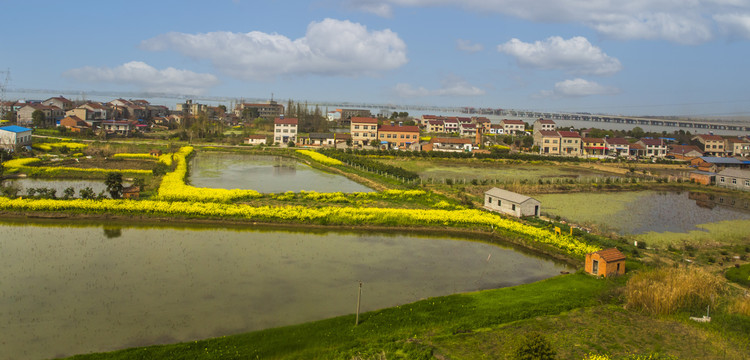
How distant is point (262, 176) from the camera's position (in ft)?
81.3

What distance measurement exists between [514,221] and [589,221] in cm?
305

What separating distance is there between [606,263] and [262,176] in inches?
688

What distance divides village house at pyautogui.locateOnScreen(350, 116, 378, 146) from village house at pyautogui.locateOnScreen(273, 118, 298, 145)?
5.06 metres

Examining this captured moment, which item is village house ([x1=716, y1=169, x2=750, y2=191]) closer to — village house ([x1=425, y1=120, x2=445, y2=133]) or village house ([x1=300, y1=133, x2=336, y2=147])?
village house ([x1=300, y1=133, x2=336, y2=147])

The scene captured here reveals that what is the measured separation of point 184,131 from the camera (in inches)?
1801

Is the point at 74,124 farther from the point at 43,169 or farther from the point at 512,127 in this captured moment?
the point at 512,127

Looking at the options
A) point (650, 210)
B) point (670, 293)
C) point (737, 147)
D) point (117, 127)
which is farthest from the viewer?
point (117, 127)

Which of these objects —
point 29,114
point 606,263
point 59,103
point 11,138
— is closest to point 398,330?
point 606,263

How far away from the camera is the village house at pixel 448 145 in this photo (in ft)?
136

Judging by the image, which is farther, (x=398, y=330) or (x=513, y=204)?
(x=513, y=204)

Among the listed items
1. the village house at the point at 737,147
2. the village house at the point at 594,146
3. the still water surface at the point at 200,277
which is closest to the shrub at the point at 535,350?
the still water surface at the point at 200,277

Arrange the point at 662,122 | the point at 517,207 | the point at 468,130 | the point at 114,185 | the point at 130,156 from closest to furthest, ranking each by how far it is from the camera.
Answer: the point at 114,185 < the point at 517,207 < the point at 130,156 < the point at 468,130 < the point at 662,122

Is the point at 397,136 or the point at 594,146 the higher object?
the point at 397,136

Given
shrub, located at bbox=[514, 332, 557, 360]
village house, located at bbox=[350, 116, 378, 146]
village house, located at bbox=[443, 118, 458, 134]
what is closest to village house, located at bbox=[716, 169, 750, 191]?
village house, located at bbox=[350, 116, 378, 146]
